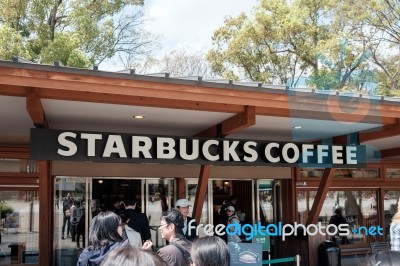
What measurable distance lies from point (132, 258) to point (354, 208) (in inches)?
403

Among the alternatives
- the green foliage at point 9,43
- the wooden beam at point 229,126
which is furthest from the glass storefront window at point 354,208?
the green foliage at point 9,43

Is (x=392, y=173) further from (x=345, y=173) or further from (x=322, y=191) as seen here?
(x=322, y=191)

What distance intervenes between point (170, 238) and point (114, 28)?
1843 cm

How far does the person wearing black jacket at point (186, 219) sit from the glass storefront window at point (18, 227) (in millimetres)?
2866

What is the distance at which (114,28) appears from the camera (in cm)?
2062

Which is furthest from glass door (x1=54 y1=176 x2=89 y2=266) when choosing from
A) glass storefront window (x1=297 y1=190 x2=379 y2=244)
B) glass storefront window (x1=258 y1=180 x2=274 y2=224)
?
glass storefront window (x1=297 y1=190 x2=379 y2=244)

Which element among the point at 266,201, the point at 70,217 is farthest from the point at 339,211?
the point at 70,217

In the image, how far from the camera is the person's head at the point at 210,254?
2.02 metres

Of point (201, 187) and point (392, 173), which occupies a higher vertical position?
point (392, 173)

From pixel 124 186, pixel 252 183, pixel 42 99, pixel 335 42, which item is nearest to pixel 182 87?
pixel 42 99

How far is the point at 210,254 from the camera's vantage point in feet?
6.63

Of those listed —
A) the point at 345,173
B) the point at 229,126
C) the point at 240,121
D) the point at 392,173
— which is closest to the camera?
the point at 240,121

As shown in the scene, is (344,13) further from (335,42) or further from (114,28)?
(114,28)

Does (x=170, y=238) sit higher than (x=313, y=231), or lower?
higher
